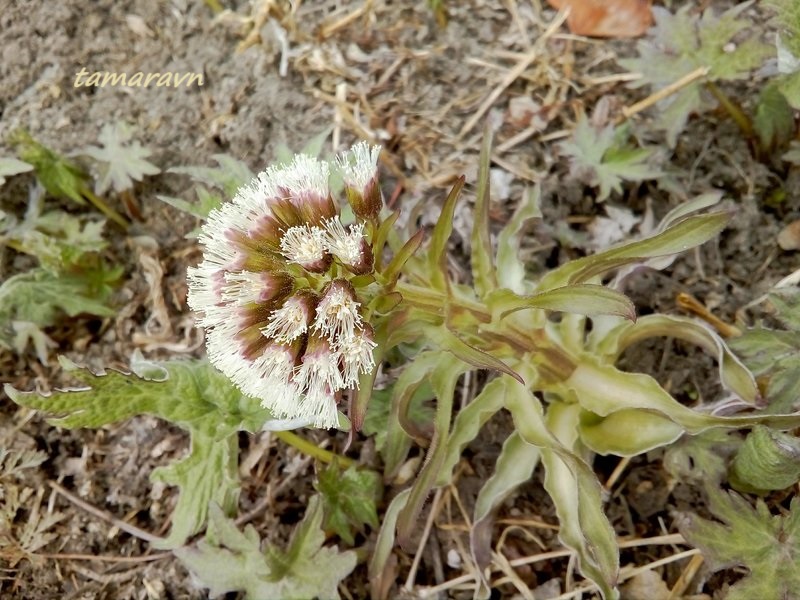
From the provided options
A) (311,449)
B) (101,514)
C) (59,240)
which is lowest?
(101,514)

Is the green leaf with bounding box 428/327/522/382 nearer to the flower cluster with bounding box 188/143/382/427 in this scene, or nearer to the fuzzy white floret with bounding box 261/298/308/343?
the flower cluster with bounding box 188/143/382/427

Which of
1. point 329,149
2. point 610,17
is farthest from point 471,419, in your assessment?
point 610,17

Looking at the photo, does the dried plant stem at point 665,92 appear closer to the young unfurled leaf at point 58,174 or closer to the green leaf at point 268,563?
the green leaf at point 268,563

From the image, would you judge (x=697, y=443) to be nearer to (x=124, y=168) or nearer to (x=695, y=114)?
(x=695, y=114)

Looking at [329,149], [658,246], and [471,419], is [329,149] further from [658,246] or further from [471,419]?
[658,246]

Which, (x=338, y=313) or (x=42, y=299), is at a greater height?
(x=338, y=313)

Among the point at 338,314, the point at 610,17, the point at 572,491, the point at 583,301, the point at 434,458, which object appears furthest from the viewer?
the point at 610,17
